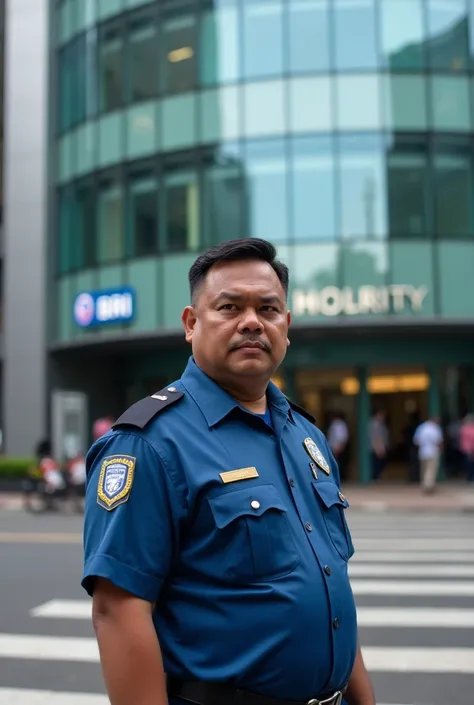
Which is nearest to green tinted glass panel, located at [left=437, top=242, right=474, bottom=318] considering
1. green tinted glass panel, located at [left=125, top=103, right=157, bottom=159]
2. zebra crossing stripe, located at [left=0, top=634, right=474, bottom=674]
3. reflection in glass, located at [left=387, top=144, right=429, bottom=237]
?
reflection in glass, located at [left=387, top=144, right=429, bottom=237]

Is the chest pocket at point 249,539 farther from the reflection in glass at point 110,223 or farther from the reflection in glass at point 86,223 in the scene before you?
the reflection in glass at point 86,223

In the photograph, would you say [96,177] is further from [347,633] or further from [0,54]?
[347,633]

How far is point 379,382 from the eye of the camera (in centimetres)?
2134

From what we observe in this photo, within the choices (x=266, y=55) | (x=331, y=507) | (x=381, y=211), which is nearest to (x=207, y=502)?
(x=331, y=507)

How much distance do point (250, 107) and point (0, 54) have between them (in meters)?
11.2

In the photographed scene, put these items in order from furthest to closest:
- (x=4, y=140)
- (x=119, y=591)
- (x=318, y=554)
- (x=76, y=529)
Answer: (x=4, y=140), (x=76, y=529), (x=318, y=554), (x=119, y=591)

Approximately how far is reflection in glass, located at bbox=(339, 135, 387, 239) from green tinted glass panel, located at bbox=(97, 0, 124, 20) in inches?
309

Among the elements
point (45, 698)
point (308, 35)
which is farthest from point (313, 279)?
point (45, 698)

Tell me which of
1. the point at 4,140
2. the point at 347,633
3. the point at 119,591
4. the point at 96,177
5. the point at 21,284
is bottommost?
the point at 347,633

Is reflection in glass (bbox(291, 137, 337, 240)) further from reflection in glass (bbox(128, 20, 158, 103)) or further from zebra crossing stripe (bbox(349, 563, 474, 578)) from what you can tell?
zebra crossing stripe (bbox(349, 563, 474, 578))

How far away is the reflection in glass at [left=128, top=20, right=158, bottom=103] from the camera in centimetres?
2170

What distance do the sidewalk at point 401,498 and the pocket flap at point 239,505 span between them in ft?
47.1

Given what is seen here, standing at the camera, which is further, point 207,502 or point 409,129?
point 409,129

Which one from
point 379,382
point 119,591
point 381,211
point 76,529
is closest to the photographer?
point 119,591
